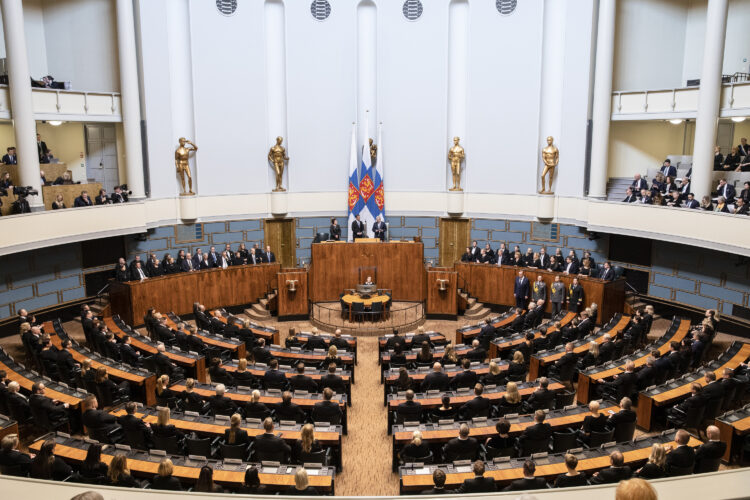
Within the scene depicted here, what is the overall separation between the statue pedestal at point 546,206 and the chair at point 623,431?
41.9 ft

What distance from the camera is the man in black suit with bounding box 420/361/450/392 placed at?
11719mm

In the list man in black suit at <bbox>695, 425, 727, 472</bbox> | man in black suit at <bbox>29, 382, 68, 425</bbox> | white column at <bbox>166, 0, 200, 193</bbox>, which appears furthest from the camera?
white column at <bbox>166, 0, 200, 193</bbox>

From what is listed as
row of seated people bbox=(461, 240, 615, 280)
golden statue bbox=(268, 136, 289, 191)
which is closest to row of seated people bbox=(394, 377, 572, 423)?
row of seated people bbox=(461, 240, 615, 280)

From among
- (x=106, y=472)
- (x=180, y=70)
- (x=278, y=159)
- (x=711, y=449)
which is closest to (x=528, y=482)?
(x=711, y=449)

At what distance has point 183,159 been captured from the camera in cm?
2152

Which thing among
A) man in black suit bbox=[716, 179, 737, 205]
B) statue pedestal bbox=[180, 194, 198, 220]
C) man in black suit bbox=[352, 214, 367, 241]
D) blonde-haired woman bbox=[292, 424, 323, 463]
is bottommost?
blonde-haired woman bbox=[292, 424, 323, 463]

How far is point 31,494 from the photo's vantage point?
10.6 feet

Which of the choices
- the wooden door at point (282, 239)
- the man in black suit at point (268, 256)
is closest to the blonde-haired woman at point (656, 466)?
the man in black suit at point (268, 256)

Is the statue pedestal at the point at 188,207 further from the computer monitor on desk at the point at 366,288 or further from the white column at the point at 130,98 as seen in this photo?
the computer monitor on desk at the point at 366,288

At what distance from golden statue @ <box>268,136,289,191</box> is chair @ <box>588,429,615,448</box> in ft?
54.3

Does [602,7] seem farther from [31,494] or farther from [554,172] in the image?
[31,494]

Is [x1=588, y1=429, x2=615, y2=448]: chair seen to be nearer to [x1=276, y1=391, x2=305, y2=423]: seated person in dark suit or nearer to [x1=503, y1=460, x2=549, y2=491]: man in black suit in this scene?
[x1=503, y1=460, x2=549, y2=491]: man in black suit

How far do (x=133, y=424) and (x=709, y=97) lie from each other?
17.1 m

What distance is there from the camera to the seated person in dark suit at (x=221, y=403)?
10.6 meters
